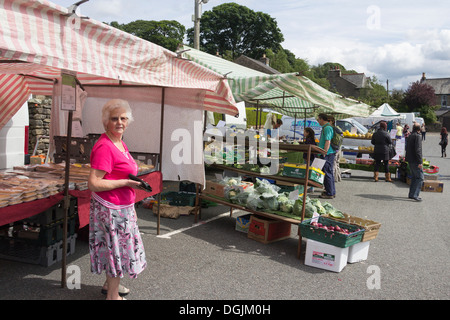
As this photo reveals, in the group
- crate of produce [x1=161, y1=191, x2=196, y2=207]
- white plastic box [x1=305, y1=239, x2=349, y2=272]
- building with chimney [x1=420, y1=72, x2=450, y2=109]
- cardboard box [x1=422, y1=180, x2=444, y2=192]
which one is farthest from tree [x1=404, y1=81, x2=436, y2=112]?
white plastic box [x1=305, y1=239, x2=349, y2=272]

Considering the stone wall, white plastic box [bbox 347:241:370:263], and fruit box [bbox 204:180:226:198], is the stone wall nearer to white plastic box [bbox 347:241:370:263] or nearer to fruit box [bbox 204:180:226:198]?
fruit box [bbox 204:180:226:198]

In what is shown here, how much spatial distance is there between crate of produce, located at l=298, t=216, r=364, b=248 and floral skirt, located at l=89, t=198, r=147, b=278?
7.96 ft

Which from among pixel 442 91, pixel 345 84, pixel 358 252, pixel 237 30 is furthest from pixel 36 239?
pixel 442 91

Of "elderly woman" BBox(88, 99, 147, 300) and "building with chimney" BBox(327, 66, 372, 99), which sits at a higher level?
"building with chimney" BBox(327, 66, 372, 99)

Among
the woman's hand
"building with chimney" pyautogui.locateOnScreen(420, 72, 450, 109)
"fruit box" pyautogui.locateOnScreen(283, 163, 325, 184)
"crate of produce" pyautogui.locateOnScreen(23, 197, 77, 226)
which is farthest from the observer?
"building with chimney" pyautogui.locateOnScreen(420, 72, 450, 109)

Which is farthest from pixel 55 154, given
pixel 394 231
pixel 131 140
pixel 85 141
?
pixel 394 231

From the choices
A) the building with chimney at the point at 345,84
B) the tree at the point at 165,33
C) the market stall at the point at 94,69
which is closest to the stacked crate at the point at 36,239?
the market stall at the point at 94,69

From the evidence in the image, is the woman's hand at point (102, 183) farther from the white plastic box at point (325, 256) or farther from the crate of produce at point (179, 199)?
the crate of produce at point (179, 199)

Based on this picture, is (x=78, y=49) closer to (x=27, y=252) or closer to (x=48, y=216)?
(x=48, y=216)

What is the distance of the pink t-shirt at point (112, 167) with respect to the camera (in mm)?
3129

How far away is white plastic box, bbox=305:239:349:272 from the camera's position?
469 cm

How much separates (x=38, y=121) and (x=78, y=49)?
8.54 meters

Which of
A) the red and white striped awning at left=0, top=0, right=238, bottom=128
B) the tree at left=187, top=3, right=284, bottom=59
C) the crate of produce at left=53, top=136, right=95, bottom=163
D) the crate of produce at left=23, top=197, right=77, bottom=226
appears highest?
the tree at left=187, top=3, right=284, bottom=59
